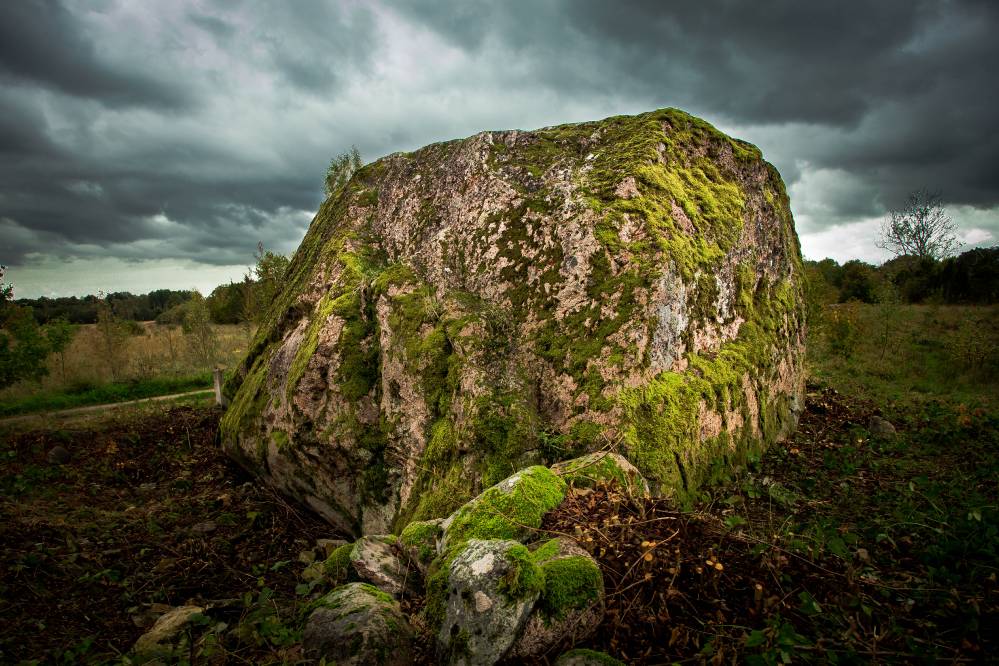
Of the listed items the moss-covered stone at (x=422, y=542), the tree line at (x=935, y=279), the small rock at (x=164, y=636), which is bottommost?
the small rock at (x=164, y=636)

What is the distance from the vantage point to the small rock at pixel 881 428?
6984 millimetres

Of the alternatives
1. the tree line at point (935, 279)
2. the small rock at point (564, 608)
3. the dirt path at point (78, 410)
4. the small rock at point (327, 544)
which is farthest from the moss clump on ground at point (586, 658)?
the tree line at point (935, 279)

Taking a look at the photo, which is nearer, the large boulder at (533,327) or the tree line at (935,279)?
the large boulder at (533,327)

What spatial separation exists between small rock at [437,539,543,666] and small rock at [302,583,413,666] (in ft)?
1.03

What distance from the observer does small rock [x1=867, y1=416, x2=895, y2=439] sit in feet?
22.9

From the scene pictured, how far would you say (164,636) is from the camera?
3588 mm

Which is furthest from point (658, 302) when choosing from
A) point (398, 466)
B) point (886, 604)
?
point (398, 466)

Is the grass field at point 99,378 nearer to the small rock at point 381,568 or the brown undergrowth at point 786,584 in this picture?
the small rock at point 381,568

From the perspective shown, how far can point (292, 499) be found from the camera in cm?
651

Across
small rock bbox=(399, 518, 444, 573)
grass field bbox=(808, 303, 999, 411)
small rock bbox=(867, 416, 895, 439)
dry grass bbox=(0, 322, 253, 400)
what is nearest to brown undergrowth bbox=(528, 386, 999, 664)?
small rock bbox=(399, 518, 444, 573)

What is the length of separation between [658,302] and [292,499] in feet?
17.6

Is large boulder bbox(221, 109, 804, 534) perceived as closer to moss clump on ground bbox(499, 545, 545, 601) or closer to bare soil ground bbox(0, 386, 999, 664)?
bare soil ground bbox(0, 386, 999, 664)

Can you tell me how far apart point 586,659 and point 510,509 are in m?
1.21

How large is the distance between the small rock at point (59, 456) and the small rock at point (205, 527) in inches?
150
